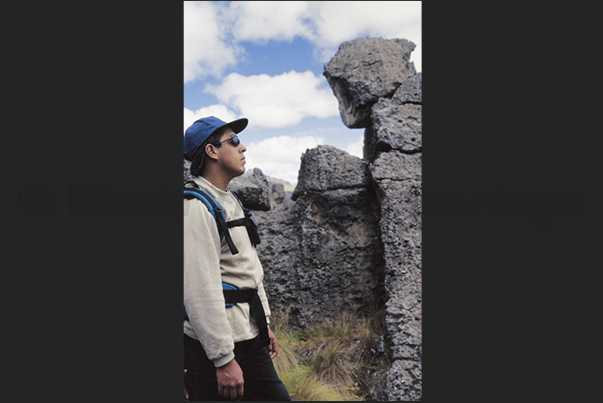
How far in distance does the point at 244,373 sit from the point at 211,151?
1.04 meters

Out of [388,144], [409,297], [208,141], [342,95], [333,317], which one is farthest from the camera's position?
[342,95]

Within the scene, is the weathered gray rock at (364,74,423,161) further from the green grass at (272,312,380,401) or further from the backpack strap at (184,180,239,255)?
the backpack strap at (184,180,239,255)

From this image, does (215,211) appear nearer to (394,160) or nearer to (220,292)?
(220,292)

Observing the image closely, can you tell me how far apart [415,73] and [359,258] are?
2.01m

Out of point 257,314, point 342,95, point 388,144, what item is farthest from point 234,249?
point 342,95

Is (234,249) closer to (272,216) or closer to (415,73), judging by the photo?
(272,216)

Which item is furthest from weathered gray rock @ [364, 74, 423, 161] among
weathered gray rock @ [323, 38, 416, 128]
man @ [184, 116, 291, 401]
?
man @ [184, 116, 291, 401]

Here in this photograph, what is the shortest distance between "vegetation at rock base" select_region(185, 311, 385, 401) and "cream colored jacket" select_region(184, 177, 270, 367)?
6.06 ft

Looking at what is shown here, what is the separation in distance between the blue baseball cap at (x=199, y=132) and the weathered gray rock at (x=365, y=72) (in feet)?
8.54

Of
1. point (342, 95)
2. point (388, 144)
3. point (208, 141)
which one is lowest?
point (208, 141)

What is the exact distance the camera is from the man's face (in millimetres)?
2014

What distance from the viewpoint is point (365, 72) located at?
4.44 meters

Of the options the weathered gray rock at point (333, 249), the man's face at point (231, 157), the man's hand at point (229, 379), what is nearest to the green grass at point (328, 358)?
the weathered gray rock at point (333, 249)

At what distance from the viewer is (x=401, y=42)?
4.68 m
